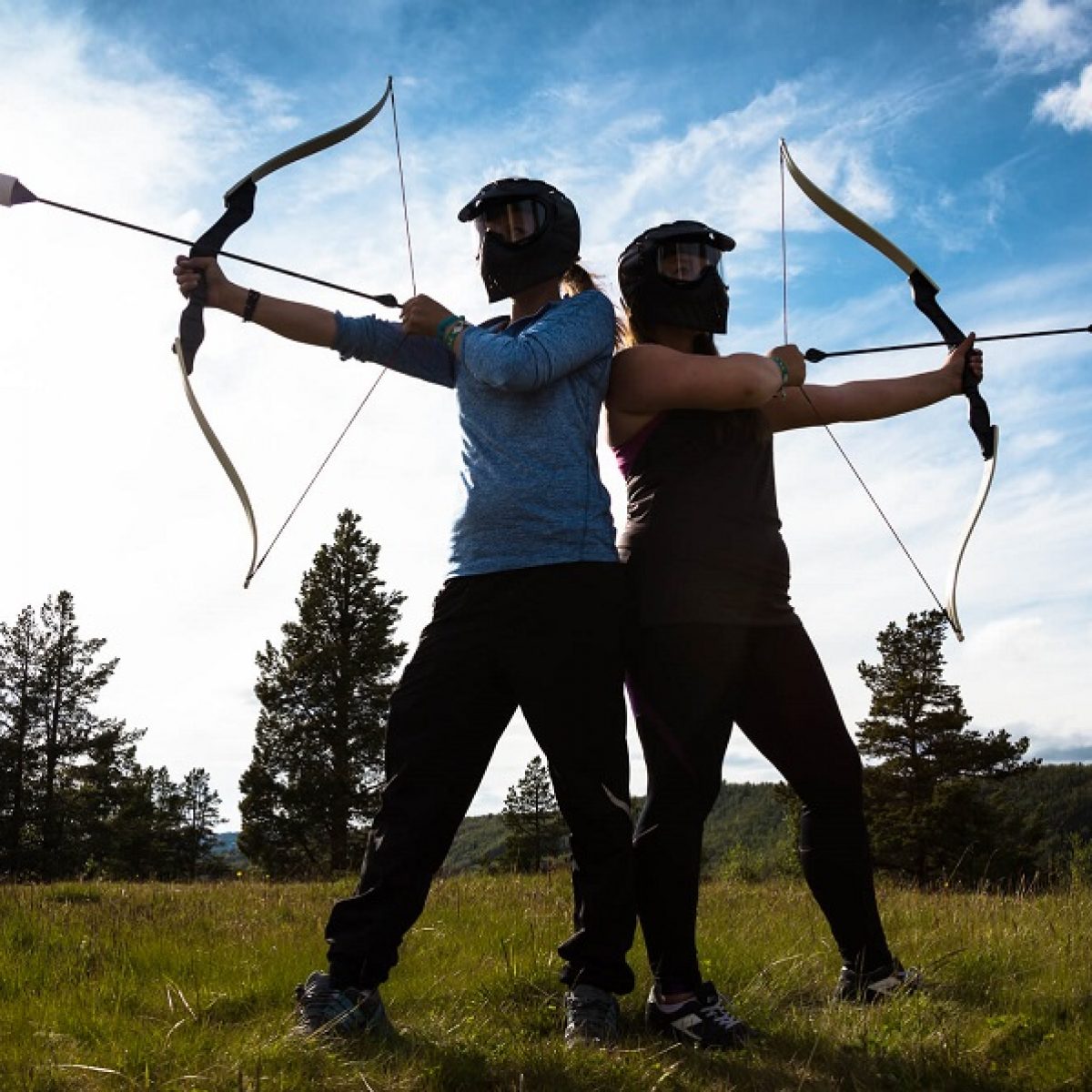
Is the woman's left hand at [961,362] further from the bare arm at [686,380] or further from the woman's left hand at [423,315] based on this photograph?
the woman's left hand at [423,315]

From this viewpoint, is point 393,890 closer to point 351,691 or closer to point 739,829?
point 351,691

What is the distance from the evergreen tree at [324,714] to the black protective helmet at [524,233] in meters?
31.4

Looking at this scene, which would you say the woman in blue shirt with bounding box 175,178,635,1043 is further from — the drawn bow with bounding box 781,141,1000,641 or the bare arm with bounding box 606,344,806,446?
the drawn bow with bounding box 781,141,1000,641

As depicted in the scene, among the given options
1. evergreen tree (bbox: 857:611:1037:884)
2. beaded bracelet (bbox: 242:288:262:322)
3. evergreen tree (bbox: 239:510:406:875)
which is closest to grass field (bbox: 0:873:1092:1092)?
beaded bracelet (bbox: 242:288:262:322)

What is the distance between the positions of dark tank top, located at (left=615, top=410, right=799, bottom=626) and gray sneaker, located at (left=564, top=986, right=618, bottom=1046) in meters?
1.10

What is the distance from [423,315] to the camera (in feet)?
11.0

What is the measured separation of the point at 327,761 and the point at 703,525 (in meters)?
33.1

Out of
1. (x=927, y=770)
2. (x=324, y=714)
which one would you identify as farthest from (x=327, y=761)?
(x=927, y=770)

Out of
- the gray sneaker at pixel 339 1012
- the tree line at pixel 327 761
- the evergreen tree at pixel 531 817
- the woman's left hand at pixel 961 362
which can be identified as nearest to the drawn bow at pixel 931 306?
the woman's left hand at pixel 961 362

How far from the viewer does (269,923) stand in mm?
5957

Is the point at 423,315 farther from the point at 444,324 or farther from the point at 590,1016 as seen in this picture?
the point at 590,1016

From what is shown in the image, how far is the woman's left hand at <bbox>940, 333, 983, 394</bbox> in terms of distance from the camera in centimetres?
424

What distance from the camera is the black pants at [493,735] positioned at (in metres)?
3.08

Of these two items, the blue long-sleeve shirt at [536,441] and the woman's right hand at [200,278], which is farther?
the woman's right hand at [200,278]
